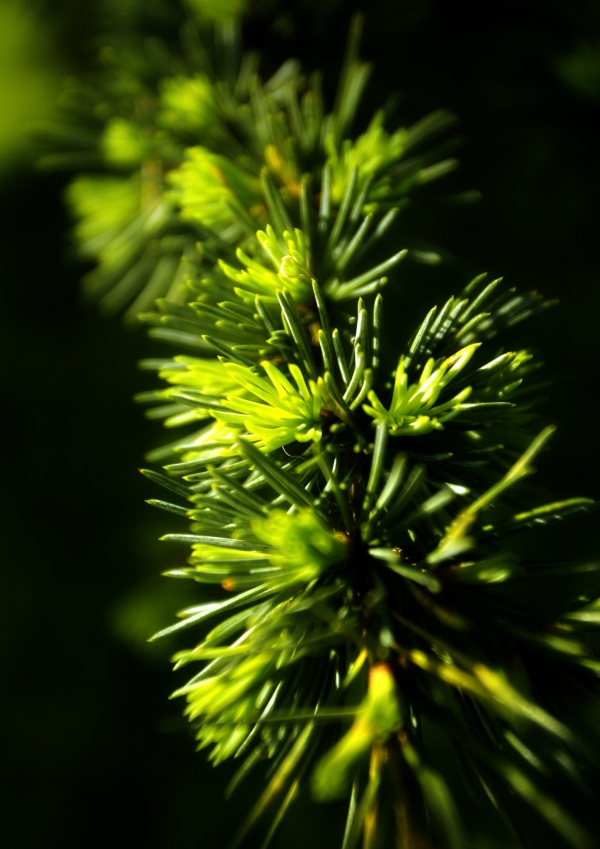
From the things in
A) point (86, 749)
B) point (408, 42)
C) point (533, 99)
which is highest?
point (408, 42)

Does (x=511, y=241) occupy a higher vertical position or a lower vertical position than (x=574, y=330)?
higher

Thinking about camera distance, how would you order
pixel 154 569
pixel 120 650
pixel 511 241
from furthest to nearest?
pixel 120 650 < pixel 154 569 < pixel 511 241

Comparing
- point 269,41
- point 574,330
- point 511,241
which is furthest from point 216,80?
point 574,330

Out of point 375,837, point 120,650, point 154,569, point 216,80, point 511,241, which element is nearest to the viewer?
point 375,837

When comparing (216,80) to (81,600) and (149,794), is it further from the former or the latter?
(149,794)

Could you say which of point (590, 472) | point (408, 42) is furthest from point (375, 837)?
point (408, 42)

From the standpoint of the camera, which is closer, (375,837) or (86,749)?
(375,837)
